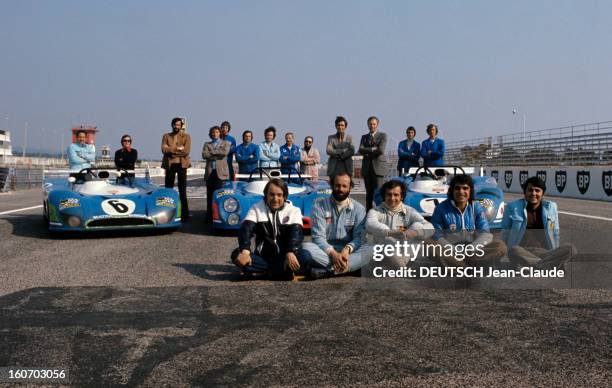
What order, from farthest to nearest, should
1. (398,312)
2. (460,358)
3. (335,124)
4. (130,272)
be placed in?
(335,124) → (130,272) → (398,312) → (460,358)

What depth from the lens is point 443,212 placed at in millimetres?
5547

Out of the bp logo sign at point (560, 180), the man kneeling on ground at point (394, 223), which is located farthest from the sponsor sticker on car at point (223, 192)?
the bp logo sign at point (560, 180)

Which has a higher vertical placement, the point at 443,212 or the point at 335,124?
the point at 335,124

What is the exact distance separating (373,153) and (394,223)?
466cm

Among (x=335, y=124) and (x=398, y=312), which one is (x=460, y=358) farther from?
(x=335, y=124)

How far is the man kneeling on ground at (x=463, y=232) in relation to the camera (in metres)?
5.05

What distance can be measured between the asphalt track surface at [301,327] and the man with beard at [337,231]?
0.17 meters

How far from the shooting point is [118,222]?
8.39 m

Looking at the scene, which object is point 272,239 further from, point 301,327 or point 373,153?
point 373,153

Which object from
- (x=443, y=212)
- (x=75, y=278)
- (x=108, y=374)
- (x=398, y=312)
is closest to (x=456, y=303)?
(x=398, y=312)

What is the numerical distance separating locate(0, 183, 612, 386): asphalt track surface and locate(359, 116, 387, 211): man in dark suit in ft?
14.7

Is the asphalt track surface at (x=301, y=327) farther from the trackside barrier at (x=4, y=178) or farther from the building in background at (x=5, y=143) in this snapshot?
the building in background at (x=5, y=143)

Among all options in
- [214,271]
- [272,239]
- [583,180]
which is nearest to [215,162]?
[214,271]

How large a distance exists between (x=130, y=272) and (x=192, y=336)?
2398 mm
